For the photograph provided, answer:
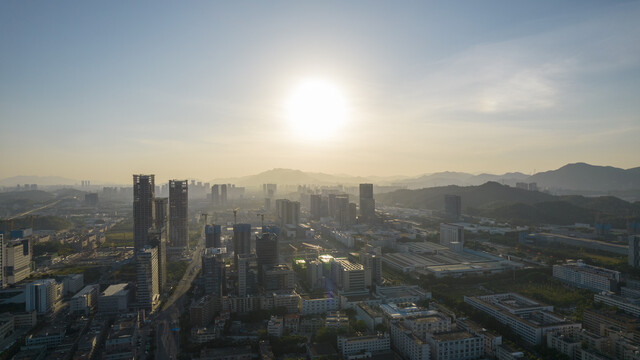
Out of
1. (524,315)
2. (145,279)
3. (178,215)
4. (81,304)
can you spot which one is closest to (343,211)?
(178,215)

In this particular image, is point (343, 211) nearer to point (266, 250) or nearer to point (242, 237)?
point (242, 237)

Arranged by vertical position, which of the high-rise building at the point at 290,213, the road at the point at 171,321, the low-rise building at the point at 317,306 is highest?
the high-rise building at the point at 290,213

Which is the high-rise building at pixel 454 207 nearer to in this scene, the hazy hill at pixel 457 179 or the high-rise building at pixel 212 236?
the high-rise building at pixel 212 236

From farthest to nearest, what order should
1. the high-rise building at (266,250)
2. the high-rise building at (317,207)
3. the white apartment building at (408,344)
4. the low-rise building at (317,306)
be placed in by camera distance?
the high-rise building at (317,207) < the high-rise building at (266,250) < the low-rise building at (317,306) < the white apartment building at (408,344)

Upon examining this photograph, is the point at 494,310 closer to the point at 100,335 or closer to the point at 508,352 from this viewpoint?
the point at 508,352

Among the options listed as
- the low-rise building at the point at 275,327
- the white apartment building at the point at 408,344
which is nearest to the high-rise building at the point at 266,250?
the low-rise building at the point at 275,327
